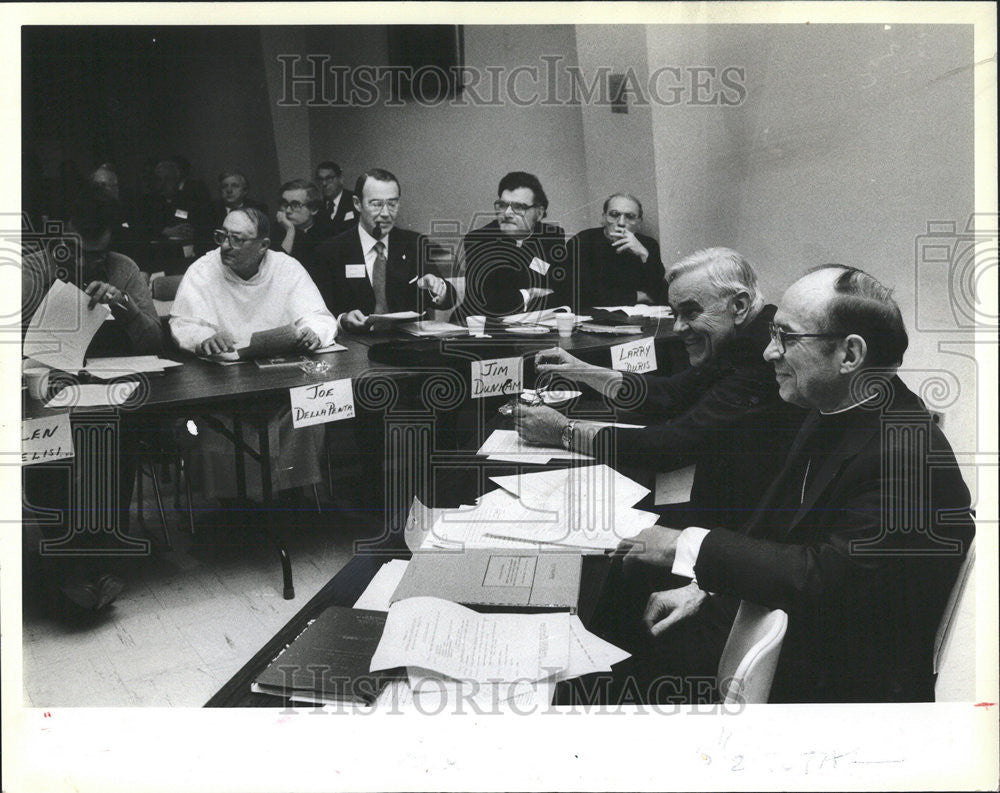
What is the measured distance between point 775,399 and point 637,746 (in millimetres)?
841

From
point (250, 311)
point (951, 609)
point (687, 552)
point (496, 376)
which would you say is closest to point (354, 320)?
point (250, 311)

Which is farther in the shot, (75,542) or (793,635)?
(75,542)

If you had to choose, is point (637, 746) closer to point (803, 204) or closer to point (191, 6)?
point (803, 204)

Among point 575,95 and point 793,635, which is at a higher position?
point 575,95

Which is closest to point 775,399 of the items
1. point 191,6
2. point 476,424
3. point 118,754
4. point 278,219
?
point 476,424

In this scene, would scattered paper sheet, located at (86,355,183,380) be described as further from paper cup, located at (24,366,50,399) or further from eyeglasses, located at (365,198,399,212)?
eyeglasses, located at (365,198,399,212)

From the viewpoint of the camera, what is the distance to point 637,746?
1.97 meters

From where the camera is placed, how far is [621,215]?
6.57 ft

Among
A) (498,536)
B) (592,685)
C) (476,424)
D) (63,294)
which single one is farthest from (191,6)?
(592,685)

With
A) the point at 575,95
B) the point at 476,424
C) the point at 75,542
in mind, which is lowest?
the point at 75,542

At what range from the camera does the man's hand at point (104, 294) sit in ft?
6.51

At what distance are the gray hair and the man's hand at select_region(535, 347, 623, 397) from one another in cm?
28

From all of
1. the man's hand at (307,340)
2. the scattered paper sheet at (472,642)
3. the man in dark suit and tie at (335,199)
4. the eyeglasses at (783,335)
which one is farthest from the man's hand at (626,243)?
the scattered paper sheet at (472,642)

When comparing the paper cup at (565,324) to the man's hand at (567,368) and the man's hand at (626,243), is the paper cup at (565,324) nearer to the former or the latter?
the man's hand at (567,368)
